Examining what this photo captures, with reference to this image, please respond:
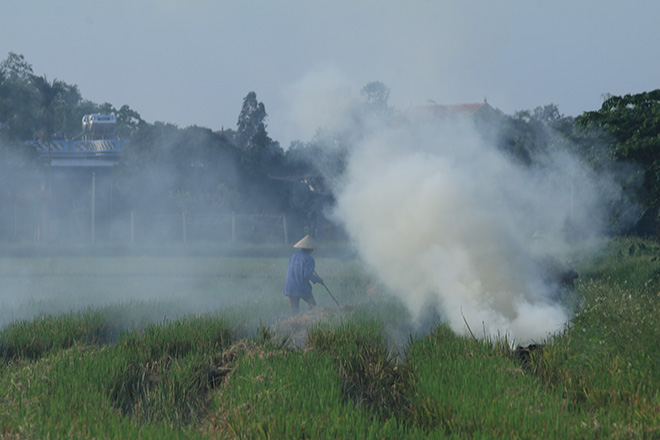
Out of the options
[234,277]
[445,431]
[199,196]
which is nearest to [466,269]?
[445,431]

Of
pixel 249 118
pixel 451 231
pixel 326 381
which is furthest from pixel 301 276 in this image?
pixel 249 118

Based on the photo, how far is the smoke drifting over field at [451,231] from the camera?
361 inches

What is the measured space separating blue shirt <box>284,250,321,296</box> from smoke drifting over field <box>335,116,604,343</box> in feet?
5.20

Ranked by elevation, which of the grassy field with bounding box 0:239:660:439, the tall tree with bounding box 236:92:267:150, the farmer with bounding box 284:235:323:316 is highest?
the tall tree with bounding box 236:92:267:150

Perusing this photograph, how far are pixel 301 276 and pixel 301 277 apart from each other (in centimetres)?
2

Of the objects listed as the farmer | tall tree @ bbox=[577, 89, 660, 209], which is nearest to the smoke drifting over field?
the farmer

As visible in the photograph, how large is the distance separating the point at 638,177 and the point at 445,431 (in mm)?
9532

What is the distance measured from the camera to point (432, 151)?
542 inches

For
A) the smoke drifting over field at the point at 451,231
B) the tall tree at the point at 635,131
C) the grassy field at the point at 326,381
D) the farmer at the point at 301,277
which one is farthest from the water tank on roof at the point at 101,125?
the tall tree at the point at 635,131

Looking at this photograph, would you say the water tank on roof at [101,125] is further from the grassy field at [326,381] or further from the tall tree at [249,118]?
the grassy field at [326,381]

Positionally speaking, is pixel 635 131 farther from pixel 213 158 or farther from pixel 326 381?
pixel 213 158

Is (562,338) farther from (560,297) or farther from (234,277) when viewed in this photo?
(234,277)

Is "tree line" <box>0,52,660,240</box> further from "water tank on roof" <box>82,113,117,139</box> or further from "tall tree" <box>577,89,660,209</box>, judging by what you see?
"water tank on roof" <box>82,113,117,139</box>

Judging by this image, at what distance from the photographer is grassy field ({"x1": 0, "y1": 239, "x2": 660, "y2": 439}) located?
4.66 meters
